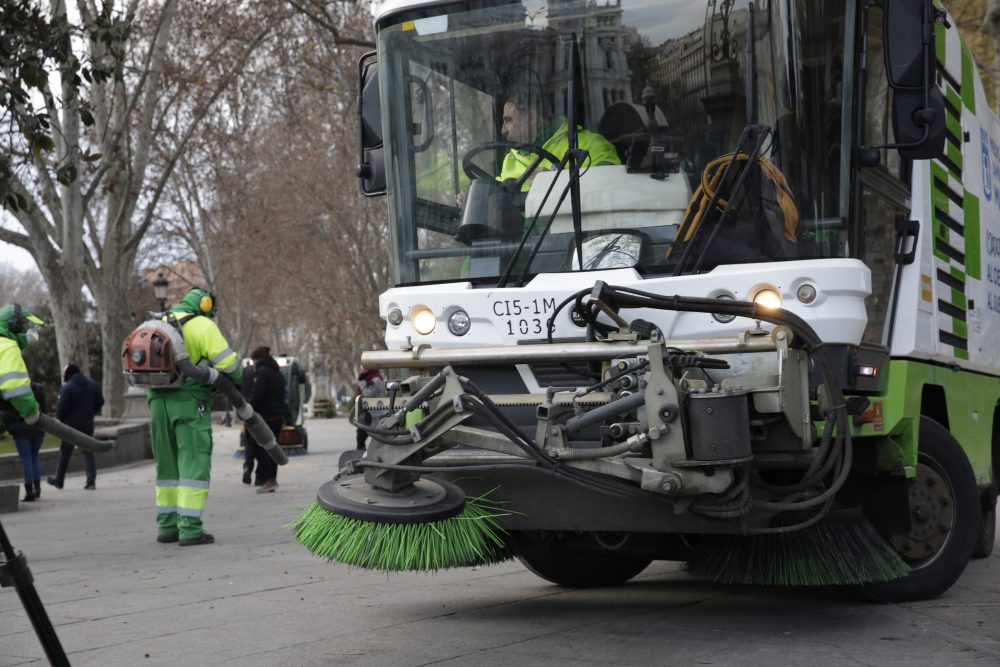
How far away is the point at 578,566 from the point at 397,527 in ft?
8.41

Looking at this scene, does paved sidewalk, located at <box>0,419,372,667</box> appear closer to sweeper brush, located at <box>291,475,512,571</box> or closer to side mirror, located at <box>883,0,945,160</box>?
sweeper brush, located at <box>291,475,512,571</box>

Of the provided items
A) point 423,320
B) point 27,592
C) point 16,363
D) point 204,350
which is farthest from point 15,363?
point 27,592

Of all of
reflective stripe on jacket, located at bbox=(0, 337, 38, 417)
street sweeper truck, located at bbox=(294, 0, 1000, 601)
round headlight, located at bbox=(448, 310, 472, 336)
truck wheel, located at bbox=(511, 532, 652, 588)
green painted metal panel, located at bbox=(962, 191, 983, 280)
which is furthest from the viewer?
reflective stripe on jacket, located at bbox=(0, 337, 38, 417)

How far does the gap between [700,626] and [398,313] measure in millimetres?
2074

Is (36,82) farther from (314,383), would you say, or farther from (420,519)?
(314,383)

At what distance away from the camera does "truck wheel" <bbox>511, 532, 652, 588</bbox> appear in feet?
25.3

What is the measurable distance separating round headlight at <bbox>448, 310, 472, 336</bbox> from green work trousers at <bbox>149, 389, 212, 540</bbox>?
14.3 feet

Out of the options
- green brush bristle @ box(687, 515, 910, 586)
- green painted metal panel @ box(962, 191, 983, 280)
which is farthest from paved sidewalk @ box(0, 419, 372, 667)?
green painted metal panel @ box(962, 191, 983, 280)

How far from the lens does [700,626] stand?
6500mm

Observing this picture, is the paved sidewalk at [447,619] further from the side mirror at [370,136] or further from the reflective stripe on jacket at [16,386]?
the side mirror at [370,136]

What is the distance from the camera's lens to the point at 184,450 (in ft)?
34.7

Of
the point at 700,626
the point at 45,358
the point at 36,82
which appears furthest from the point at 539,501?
the point at 45,358

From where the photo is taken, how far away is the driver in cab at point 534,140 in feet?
21.8

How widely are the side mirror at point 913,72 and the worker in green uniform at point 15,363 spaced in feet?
23.9
